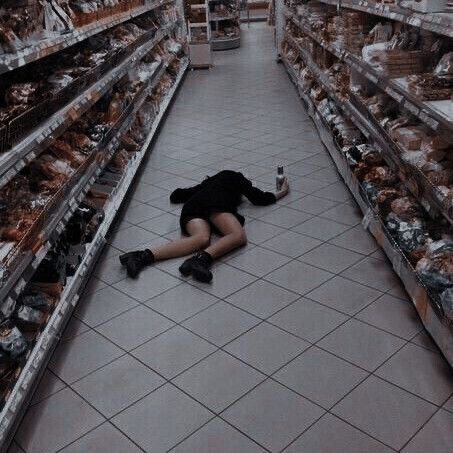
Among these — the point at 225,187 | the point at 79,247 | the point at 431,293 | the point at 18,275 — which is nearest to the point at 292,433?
the point at 431,293

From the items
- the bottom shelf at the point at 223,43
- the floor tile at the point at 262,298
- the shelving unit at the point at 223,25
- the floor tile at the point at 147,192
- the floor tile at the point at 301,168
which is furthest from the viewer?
the bottom shelf at the point at 223,43

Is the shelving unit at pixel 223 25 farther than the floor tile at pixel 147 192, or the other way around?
the shelving unit at pixel 223 25

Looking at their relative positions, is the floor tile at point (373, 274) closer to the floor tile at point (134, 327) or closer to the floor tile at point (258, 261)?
the floor tile at point (258, 261)

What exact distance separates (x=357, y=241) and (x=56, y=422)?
2.10 meters

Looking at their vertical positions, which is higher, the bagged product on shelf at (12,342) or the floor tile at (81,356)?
the bagged product on shelf at (12,342)

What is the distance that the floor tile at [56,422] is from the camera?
6.57 ft

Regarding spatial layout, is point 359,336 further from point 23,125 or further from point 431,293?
point 23,125

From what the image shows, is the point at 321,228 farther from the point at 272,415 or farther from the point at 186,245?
the point at 272,415

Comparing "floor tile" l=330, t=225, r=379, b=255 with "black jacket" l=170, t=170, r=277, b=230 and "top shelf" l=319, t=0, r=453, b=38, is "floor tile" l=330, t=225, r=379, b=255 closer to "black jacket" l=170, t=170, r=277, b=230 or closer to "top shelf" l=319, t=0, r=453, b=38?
"black jacket" l=170, t=170, r=277, b=230

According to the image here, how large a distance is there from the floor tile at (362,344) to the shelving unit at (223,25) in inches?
462

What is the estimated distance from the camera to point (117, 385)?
227cm

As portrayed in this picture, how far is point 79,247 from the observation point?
297cm

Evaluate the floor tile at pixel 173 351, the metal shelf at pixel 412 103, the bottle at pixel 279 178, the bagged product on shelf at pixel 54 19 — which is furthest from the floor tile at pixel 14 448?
the bottle at pixel 279 178

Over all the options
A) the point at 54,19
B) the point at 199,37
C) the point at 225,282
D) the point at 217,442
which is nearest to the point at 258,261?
the point at 225,282
